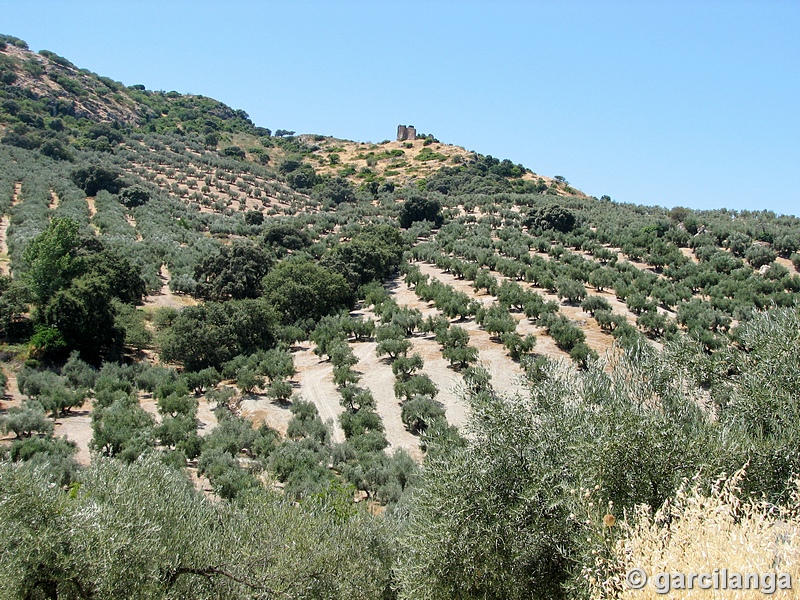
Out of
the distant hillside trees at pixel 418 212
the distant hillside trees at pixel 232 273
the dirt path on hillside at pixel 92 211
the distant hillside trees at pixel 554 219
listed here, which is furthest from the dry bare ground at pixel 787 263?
the dirt path on hillside at pixel 92 211

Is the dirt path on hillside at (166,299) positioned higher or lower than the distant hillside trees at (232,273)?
lower

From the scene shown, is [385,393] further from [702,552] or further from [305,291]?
[702,552]

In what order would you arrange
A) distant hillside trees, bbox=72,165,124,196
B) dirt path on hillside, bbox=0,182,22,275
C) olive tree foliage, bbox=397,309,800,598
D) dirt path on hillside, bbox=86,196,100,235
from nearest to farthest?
olive tree foliage, bbox=397,309,800,598
dirt path on hillside, bbox=0,182,22,275
dirt path on hillside, bbox=86,196,100,235
distant hillside trees, bbox=72,165,124,196

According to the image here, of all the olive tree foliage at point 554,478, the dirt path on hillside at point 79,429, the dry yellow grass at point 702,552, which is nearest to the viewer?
the dry yellow grass at point 702,552

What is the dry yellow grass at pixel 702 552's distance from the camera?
6.58 m

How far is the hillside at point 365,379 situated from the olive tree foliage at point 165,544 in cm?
5

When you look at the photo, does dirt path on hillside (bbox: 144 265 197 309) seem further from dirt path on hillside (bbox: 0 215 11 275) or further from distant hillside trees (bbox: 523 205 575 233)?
distant hillside trees (bbox: 523 205 575 233)

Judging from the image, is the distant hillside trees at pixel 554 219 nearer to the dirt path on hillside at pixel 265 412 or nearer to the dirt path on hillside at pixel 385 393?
the dirt path on hillside at pixel 385 393

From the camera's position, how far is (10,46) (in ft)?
354

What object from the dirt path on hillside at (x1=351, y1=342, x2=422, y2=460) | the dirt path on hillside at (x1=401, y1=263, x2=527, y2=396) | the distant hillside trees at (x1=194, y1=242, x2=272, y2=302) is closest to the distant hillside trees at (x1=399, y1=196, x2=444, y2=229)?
the distant hillside trees at (x1=194, y1=242, x2=272, y2=302)

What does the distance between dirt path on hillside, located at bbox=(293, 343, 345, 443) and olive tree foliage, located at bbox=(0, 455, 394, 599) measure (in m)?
11.3

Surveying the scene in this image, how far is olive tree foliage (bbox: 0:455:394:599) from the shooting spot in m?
9.14

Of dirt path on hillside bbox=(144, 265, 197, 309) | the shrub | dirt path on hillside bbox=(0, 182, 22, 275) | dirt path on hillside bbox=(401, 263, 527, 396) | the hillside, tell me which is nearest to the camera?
the hillside

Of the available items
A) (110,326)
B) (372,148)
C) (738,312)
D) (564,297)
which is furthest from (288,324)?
(372,148)
